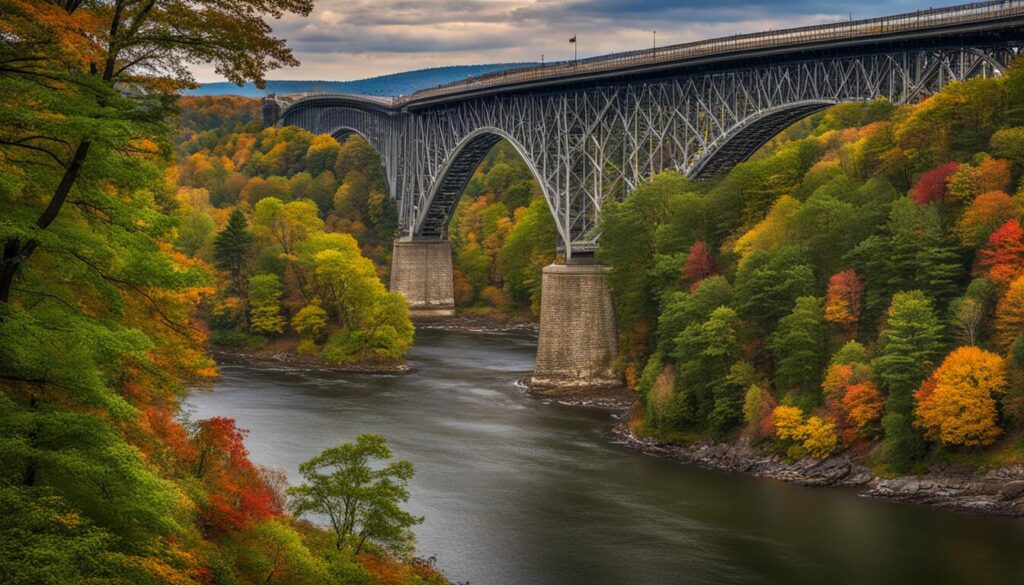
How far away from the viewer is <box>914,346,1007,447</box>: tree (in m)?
39.8

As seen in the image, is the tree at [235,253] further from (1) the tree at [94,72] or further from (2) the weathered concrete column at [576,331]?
(1) the tree at [94,72]

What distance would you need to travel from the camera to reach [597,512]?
40.9 meters

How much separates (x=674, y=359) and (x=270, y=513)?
2879cm

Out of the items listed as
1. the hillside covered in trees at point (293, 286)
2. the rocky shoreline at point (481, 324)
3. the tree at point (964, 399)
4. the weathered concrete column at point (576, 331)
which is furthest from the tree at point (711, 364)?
the rocky shoreline at point (481, 324)

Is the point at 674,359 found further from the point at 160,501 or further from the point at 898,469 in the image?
the point at 160,501

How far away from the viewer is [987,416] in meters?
39.8

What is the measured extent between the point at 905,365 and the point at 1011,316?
3796 millimetres

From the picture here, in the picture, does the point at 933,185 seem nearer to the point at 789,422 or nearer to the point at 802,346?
the point at 802,346

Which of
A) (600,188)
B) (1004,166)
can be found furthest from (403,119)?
(1004,166)

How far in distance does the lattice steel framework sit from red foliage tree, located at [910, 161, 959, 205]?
4.94 meters

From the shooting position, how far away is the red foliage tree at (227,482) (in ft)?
84.3

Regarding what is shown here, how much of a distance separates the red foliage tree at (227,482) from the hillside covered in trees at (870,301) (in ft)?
71.7

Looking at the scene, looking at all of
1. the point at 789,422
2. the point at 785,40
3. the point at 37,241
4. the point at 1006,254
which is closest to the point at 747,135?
the point at 785,40

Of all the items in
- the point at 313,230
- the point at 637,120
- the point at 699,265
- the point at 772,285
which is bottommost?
→ the point at 772,285
